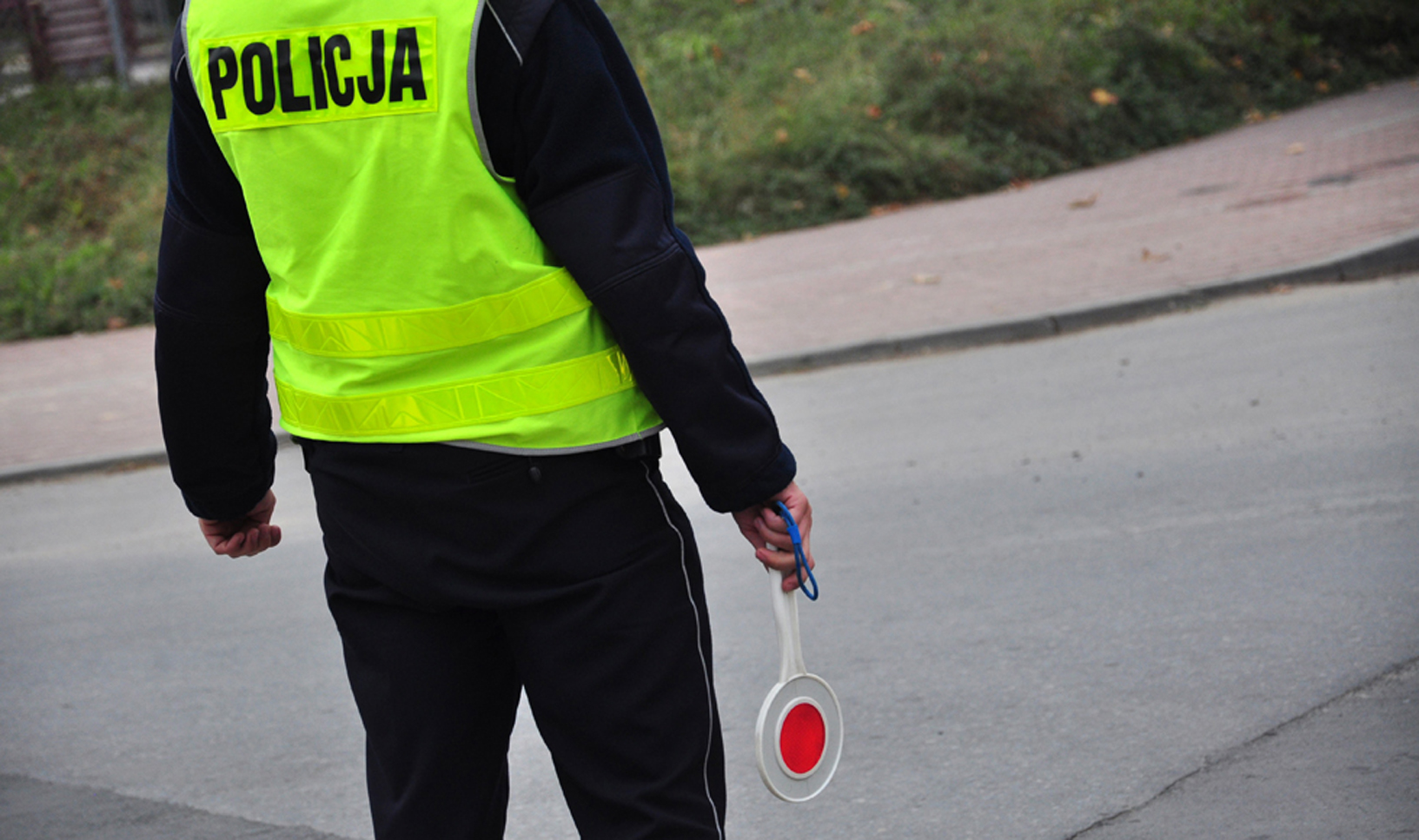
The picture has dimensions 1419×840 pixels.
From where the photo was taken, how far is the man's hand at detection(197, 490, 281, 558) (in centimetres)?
230

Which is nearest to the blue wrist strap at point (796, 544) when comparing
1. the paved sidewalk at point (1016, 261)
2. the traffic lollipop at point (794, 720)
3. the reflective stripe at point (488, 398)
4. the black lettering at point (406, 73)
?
the traffic lollipop at point (794, 720)

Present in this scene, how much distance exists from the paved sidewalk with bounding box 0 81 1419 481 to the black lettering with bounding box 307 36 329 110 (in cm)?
696

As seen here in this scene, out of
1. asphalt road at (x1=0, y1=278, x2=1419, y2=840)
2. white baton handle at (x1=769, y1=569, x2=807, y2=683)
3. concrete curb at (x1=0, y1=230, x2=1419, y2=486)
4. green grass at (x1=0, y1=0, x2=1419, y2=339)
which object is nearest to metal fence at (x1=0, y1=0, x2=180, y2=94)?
green grass at (x1=0, y1=0, x2=1419, y2=339)

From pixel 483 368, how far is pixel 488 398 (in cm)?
4

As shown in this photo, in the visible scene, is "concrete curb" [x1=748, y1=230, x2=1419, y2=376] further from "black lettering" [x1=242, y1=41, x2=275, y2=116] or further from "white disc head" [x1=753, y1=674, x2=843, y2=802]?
"black lettering" [x1=242, y1=41, x2=275, y2=116]

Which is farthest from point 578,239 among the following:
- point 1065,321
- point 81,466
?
point 1065,321

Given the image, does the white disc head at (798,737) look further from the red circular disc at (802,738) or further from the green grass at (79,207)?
the green grass at (79,207)

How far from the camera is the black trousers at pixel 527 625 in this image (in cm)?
185

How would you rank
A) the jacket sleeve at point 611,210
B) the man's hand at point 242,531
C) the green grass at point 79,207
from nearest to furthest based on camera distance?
the jacket sleeve at point 611,210 < the man's hand at point 242,531 < the green grass at point 79,207

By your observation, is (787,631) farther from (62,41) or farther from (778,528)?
(62,41)

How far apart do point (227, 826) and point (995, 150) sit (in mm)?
12707

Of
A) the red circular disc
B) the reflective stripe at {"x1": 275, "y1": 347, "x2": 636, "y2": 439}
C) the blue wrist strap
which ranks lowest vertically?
the red circular disc

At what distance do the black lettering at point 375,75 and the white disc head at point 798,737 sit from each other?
2.93 ft

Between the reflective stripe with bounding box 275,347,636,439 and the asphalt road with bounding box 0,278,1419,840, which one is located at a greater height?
the reflective stripe with bounding box 275,347,636,439
